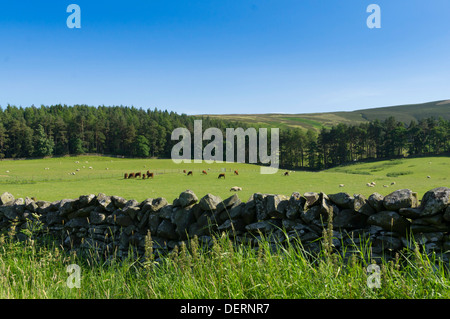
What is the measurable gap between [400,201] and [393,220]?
1.19 feet

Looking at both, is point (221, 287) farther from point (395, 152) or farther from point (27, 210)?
point (395, 152)

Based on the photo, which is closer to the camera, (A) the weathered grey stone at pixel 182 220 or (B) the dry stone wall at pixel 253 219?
(B) the dry stone wall at pixel 253 219

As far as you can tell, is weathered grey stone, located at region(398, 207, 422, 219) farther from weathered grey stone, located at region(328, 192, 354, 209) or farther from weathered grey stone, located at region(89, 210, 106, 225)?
weathered grey stone, located at region(89, 210, 106, 225)

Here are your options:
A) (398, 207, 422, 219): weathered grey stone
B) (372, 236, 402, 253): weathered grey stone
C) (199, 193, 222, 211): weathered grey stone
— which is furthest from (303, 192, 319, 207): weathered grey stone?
(199, 193, 222, 211): weathered grey stone

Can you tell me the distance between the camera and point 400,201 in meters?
4.84

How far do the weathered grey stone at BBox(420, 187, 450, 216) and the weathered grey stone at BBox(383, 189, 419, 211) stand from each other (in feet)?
0.73

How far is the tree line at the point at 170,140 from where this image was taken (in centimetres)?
9469

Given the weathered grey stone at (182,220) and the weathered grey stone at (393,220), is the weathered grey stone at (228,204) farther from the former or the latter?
the weathered grey stone at (393,220)

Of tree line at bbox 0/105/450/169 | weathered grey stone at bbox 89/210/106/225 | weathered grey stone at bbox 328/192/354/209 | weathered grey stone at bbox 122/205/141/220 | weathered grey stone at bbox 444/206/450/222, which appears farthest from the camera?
tree line at bbox 0/105/450/169

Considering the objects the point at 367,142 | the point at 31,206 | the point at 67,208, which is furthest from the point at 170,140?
the point at 67,208

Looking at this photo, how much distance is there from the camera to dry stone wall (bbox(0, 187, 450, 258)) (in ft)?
15.3

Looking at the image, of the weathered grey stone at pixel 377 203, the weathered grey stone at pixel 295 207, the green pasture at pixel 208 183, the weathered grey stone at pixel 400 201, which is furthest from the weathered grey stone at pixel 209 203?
the green pasture at pixel 208 183

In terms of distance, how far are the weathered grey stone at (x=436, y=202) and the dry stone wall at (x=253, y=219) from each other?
13mm

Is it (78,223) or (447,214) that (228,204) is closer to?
(447,214)
